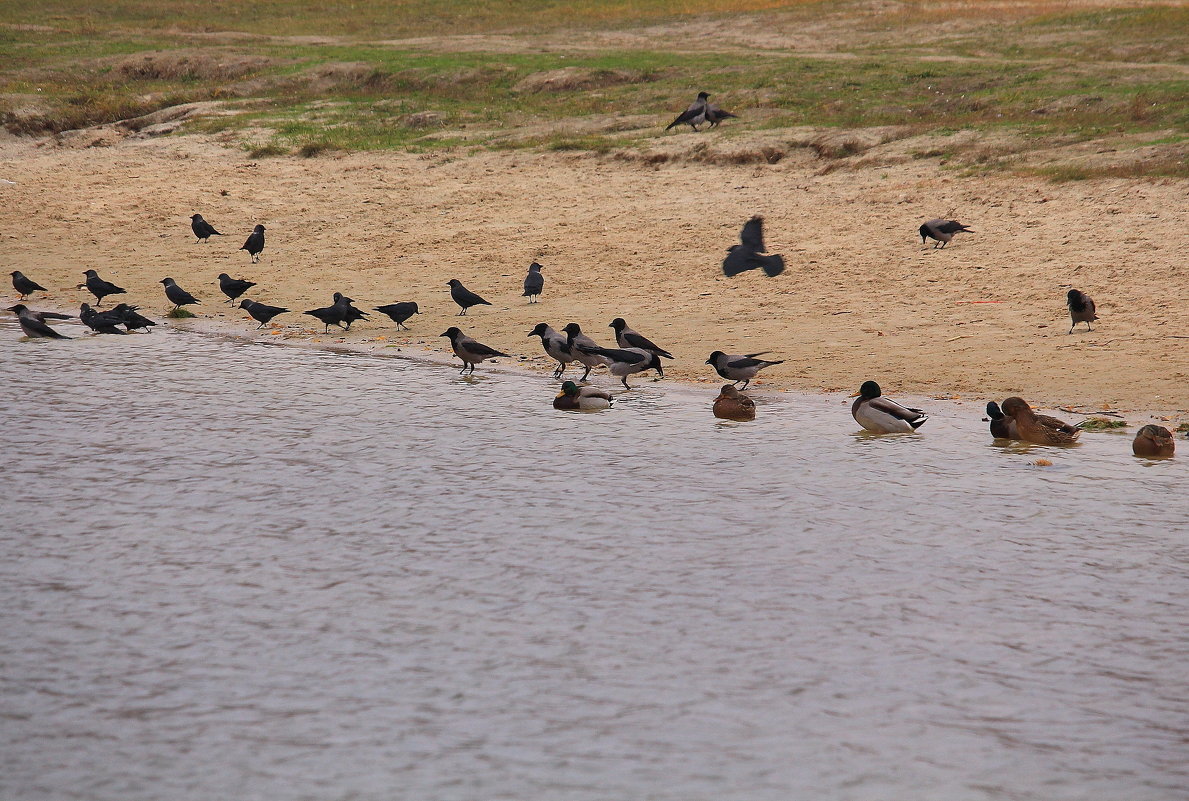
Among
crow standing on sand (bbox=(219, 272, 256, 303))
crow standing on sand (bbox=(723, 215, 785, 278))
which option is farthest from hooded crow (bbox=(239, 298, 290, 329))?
crow standing on sand (bbox=(723, 215, 785, 278))

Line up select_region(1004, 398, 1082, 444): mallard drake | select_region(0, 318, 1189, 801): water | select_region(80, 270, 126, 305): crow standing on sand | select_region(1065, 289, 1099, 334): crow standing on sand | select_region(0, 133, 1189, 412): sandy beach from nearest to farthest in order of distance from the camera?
select_region(0, 318, 1189, 801): water
select_region(1004, 398, 1082, 444): mallard drake
select_region(1065, 289, 1099, 334): crow standing on sand
select_region(0, 133, 1189, 412): sandy beach
select_region(80, 270, 126, 305): crow standing on sand

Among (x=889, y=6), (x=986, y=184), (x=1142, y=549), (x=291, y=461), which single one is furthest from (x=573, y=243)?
(x=889, y=6)

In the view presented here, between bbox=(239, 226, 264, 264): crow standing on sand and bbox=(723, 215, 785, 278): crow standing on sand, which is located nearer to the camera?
bbox=(723, 215, 785, 278): crow standing on sand

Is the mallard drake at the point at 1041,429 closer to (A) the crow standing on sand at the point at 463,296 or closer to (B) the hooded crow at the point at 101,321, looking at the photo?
(A) the crow standing on sand at the point at 463,296

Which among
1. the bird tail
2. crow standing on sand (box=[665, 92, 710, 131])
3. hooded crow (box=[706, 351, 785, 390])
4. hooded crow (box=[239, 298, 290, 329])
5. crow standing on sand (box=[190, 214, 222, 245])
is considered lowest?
hooded crow (box=[706, 351, 785, 390])

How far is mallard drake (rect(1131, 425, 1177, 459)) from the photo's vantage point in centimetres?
1088

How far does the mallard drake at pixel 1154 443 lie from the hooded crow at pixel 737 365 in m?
4.56

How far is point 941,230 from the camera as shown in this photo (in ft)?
60.8

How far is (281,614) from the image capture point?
8.05 m

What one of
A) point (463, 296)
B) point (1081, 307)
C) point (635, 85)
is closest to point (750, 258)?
point (463, 296)

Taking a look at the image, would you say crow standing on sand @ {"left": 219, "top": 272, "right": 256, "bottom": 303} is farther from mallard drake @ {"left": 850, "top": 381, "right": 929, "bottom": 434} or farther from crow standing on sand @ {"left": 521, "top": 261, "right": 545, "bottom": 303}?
mallard drake @ {"left": 850, "top": 381, "right": 929, "bottom": 434}

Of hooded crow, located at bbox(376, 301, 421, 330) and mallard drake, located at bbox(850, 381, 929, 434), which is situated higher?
hooded crow, located at bbox(376, 301, 421, 330)

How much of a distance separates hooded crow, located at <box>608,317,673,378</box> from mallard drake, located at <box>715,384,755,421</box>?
7.23 ft

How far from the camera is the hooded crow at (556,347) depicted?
15.4 m
